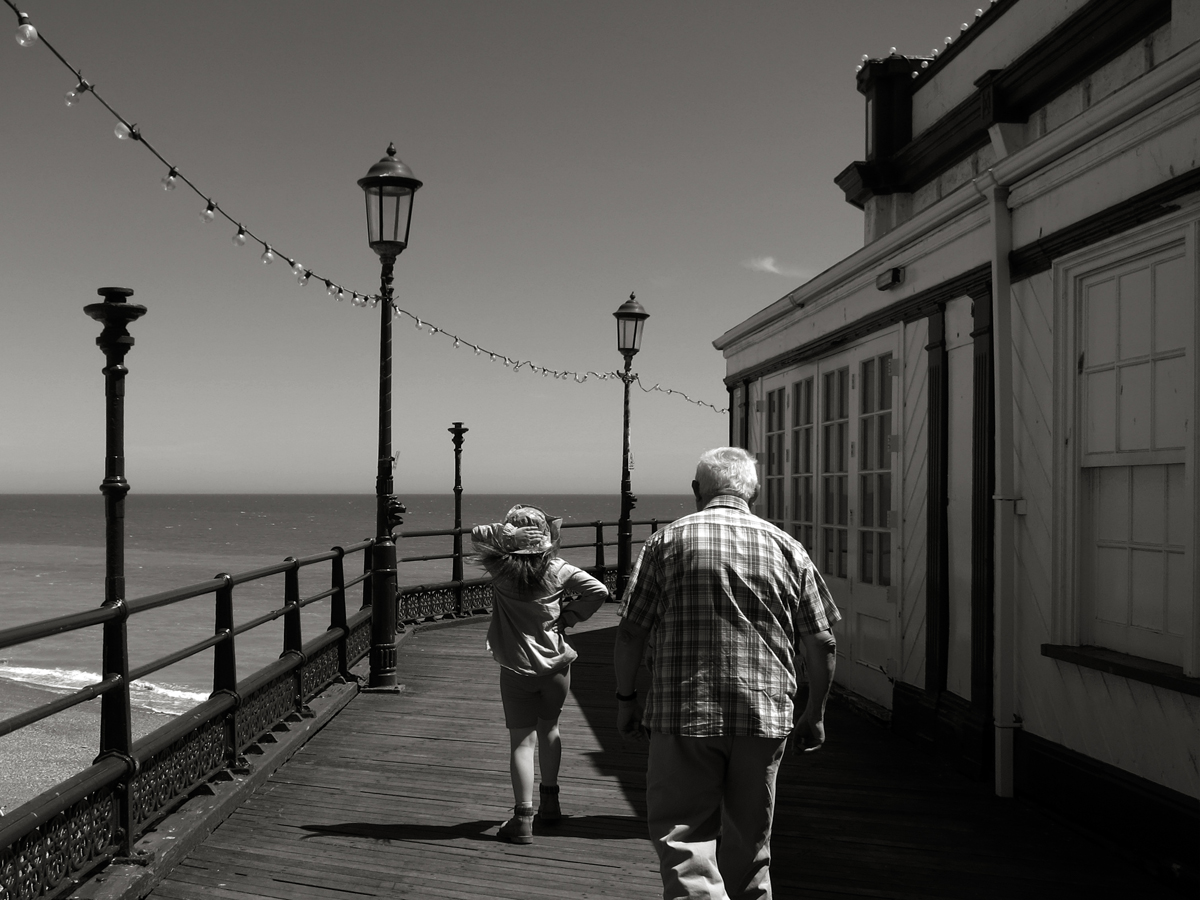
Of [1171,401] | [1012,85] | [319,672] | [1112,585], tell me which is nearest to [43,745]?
[319,672]

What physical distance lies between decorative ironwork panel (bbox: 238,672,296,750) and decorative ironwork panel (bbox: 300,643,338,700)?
0.22 m

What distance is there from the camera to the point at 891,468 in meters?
7.30

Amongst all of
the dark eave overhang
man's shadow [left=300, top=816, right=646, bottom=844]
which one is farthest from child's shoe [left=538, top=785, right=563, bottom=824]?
the dark eave overhang

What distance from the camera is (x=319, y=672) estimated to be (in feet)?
24.5

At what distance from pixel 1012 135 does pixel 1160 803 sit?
4.96m

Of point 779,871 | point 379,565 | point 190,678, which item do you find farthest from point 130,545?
point 779,871

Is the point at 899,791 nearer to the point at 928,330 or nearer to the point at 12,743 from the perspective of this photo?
the point at 928,330

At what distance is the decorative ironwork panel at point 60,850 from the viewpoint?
3395 millimetres

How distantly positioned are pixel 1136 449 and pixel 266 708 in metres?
4.73

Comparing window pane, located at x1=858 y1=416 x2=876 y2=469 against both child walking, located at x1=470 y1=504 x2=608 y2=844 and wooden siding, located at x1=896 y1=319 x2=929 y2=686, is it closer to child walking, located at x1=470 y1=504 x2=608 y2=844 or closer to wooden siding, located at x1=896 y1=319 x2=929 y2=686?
wooden siding, located at x1=896 y1=319 x2=929 y2=686

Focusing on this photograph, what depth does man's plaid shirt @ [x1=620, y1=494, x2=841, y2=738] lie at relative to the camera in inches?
126

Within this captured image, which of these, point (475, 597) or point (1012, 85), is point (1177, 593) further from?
point (475, 597)

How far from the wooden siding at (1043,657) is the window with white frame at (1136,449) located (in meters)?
0.20

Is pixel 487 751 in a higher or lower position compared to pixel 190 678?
higher
